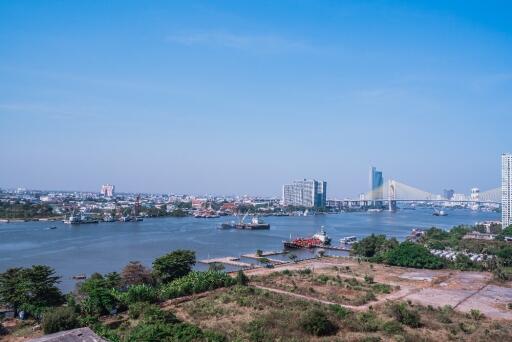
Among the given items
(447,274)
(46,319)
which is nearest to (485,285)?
(447,274)

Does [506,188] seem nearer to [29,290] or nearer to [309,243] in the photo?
[309,243]

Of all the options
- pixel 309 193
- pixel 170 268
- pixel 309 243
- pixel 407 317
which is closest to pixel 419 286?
pixel 407 317

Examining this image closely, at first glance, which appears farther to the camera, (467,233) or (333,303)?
(467,233)

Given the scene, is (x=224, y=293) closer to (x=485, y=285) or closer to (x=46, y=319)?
(x=46, y=319)

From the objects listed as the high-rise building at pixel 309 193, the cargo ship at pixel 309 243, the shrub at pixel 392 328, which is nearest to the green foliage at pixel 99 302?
the shrub at pixel 392 328

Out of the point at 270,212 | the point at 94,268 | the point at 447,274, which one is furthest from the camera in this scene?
the point at 270,212

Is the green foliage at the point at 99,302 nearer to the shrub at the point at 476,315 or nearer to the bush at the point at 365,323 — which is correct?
the bush at the point at 365,323

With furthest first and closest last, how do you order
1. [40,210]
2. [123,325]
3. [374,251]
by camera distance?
[40,210] → [374,251] → [123,325]
